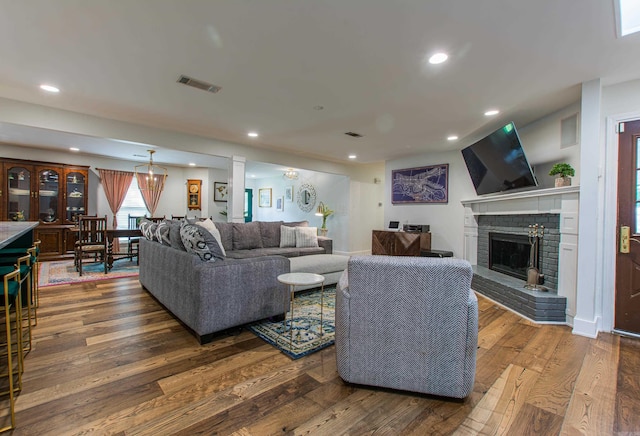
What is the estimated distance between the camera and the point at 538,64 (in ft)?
8.13

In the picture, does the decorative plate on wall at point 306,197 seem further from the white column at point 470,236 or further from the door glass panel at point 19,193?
the door glass panel at point 19,193

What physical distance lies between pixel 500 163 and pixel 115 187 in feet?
25.5

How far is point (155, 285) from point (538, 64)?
4.32 m

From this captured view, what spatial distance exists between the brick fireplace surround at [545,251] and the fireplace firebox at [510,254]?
89 millimetres

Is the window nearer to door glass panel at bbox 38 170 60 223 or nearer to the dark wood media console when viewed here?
door glass panel at bbox 38 170 60 223

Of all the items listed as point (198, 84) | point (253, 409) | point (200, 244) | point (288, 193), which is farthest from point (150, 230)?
point (288, 193)

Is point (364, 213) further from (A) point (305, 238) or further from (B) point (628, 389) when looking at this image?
(B) point (628, 389)

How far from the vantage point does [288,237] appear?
5.09 meters

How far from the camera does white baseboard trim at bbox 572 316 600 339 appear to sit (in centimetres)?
273

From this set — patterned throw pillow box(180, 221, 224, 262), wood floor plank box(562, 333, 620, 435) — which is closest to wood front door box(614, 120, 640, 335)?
wood floor plank box(562, 333, 620, 435)

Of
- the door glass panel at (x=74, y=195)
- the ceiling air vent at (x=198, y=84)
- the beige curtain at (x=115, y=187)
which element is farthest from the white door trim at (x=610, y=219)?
the door glass panel at (x=74, y=195)

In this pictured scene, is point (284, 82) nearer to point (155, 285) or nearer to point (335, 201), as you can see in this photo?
point (155, 285)

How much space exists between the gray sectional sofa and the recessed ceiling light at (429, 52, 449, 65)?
217cm

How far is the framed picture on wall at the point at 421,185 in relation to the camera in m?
5.81
